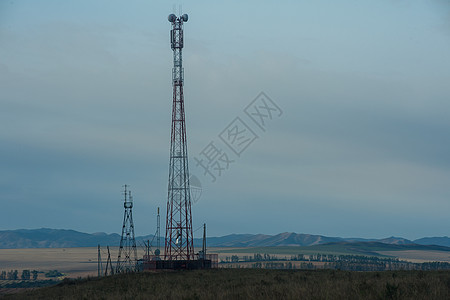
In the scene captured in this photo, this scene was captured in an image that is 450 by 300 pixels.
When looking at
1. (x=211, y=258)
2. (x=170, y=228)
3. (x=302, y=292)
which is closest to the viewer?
(x=302, y=292)

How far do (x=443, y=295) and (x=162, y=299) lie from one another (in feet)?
38.3

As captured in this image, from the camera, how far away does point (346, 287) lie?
24172 millimetres

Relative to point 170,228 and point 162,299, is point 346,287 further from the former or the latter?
point 170,228

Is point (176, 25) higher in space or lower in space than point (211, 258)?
higher

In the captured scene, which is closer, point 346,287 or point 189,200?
point 346,287

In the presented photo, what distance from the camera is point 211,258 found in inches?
2699

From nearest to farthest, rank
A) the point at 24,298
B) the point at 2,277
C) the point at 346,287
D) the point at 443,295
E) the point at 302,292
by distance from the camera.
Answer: the point at 443,295, the point at 302,292, the point at 346,287, the point at 24,298, the point at 2,277

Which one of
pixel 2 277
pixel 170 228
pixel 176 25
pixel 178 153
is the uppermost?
pixel 176 25

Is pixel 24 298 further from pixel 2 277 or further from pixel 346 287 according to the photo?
pixel 2 277

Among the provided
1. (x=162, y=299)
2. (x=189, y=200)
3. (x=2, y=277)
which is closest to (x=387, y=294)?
(x=162, y=299)

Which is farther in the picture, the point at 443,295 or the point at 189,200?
the point at 189,200

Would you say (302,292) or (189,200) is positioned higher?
(189,200)

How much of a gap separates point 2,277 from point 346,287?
508 feet

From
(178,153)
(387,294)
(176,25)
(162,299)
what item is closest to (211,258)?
(178,153)
